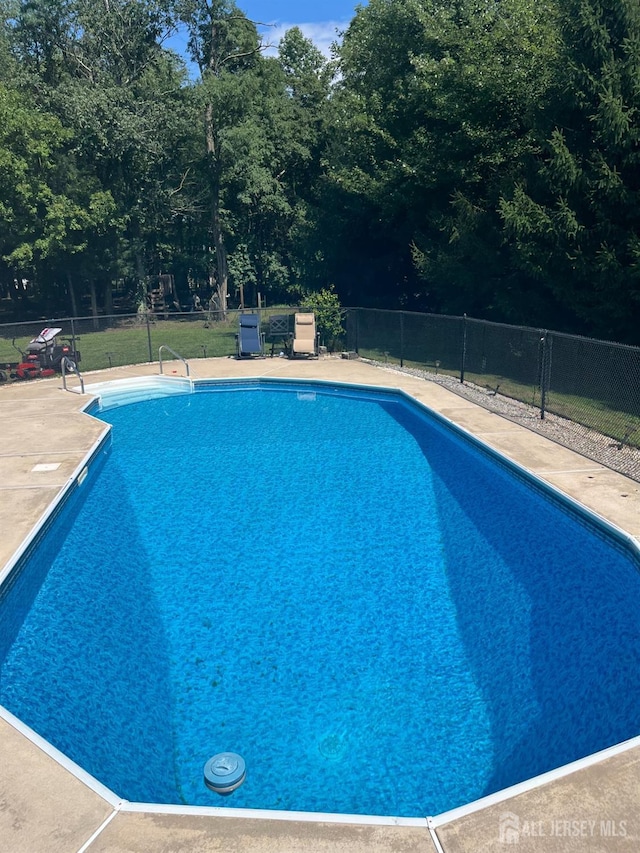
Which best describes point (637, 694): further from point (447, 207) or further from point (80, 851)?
point (447, 207)

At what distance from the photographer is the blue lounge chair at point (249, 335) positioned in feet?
64.3

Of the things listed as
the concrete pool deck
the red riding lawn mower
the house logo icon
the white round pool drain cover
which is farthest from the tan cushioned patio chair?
the house logo icon

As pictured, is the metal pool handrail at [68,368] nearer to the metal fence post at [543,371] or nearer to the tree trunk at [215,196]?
the metal fence post at [543,371]

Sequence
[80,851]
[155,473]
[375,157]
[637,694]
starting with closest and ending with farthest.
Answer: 1. [80,851]
2. [637,694]
3. [155,473]
4. [375,157]

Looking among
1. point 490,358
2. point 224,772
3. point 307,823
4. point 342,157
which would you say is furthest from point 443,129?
point 307,823

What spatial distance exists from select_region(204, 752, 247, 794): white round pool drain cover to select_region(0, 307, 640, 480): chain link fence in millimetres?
6892

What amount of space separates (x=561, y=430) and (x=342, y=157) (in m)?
17.0

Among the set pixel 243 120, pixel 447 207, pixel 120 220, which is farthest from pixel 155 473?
pixel 243 120

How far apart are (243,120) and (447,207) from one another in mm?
13445

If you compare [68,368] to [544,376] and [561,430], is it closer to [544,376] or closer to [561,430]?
[544,376]

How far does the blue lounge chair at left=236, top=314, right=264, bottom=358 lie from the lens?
19594 mm

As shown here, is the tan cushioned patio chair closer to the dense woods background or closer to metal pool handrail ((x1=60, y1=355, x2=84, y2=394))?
the dense woods background

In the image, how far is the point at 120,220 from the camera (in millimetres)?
28391

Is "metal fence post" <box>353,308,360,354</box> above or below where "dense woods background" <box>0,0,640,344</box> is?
below
